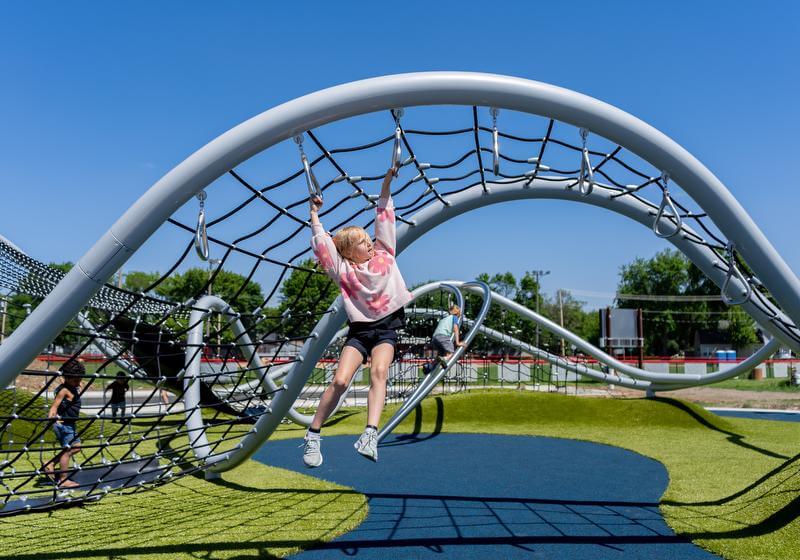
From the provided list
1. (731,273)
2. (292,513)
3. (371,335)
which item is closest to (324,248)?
(371,335)

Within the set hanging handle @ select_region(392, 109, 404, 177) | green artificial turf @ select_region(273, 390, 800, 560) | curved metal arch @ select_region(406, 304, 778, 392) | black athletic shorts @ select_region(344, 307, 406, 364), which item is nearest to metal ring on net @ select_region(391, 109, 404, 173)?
hanging handle @ select_region(392, 109, 404, 177)

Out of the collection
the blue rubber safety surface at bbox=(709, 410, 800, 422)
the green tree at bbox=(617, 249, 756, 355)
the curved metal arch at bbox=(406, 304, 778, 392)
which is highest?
the green tree at bbox=(617, 249, 756, 355)

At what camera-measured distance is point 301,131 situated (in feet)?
11.2

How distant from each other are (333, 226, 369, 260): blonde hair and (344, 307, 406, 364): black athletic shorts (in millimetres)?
418

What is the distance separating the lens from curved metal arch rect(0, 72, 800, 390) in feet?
10.6

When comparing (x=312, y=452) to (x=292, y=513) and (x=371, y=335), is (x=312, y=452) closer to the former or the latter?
(x=371, y=335)

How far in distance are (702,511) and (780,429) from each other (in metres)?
8.12

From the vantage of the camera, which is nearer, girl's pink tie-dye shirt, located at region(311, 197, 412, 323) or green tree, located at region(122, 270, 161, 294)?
girl's pink tie-dye shirt, located at region(311, 197, 412, 323)

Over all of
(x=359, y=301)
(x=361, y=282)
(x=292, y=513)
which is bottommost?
(x=292, y=513)

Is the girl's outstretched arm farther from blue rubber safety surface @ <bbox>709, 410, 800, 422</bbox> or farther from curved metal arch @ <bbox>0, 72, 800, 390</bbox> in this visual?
blue rubber safety surface @ <bbox>709, 410, 800, 422</bbox>

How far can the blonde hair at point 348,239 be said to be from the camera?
3.57 meters

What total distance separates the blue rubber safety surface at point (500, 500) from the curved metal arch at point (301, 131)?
2.68 metres

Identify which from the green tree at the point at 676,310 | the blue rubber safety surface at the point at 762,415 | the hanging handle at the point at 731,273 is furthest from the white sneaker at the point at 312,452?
the green tree at the point at 676,310

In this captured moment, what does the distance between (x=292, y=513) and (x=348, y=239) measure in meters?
3.54
